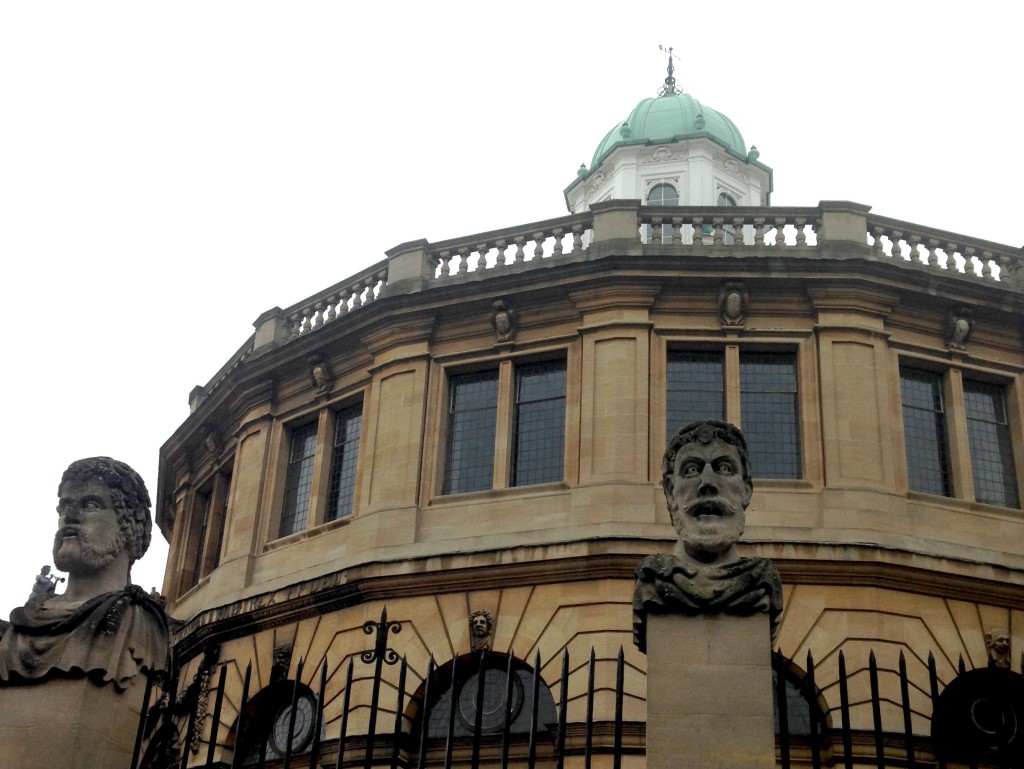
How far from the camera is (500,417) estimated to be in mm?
24297

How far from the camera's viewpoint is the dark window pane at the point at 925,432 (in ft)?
76.8

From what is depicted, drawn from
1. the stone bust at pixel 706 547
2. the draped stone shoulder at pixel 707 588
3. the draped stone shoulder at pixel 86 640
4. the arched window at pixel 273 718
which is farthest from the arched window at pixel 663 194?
the draped stone shoulder at pixel 707 588

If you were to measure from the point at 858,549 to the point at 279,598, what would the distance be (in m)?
9.91

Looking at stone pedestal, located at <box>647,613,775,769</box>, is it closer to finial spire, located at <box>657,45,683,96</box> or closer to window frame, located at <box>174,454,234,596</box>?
window frame, located at <box>174,454,234,596</box>

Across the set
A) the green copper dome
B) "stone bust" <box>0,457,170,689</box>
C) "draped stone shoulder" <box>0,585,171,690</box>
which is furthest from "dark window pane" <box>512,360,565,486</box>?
the green copper dome

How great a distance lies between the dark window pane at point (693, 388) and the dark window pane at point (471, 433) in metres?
3.18

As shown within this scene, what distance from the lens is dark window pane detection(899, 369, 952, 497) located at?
2341 centimetres

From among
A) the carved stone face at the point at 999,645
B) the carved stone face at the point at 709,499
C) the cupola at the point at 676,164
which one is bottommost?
the carved stone face at the point at 709,499

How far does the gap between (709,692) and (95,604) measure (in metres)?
3.99

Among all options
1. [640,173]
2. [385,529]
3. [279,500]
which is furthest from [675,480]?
[640,173]

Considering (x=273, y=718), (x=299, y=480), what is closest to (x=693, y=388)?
(x=299, y=480)

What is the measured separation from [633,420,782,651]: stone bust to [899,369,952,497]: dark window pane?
15.9 meters

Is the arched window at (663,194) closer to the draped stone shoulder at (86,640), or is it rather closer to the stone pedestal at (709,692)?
the draped stone shoulder at (86,640)

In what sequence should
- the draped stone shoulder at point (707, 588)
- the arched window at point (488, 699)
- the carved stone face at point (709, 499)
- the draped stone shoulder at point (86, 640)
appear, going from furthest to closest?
the arched window at point (488, 699)
the draped stone shoulder at point (86, 640)
the carved stone face at point (709, 499)
the draped stone shoulder at point (707, 588)
